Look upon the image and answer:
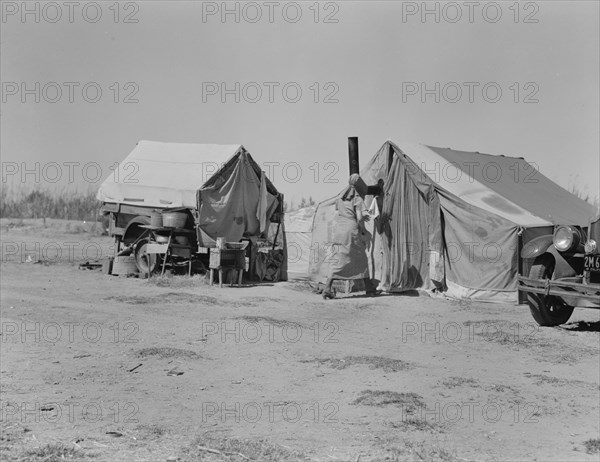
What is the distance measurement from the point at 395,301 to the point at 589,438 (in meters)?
8.48

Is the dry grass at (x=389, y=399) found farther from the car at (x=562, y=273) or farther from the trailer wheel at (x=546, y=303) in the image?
the trailer wheel at (x=546, y=303)

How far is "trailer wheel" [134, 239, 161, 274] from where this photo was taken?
58.5ft

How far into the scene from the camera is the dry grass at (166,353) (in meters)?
9.41

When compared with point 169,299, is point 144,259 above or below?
above

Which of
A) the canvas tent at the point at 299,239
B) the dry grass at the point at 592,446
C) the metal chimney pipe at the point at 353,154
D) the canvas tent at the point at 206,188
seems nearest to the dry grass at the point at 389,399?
the dry grass at the point at 592,446

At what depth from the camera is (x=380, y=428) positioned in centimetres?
695

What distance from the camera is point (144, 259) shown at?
60.0 ft

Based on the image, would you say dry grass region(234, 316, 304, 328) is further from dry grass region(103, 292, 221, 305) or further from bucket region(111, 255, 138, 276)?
bucket region(111, 255, 138, 276)

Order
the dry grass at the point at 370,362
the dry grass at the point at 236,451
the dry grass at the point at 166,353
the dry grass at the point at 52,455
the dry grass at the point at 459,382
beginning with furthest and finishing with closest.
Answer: the dry grass at the point at 166,353
the dry grass at the point at 370,362
the dry grass at the point at 459,382
the dry grass at the point at 236,451
the dry grass at the point at 52,455

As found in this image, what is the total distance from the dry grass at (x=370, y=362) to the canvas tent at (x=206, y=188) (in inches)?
325

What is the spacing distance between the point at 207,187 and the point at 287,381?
9.45 m

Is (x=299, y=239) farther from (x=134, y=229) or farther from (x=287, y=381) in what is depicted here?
(x=287, y=381)

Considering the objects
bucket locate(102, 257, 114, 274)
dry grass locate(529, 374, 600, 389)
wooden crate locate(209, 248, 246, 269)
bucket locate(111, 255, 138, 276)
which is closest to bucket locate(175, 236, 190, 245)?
wooden crate locate(209, 248, 246, 269)

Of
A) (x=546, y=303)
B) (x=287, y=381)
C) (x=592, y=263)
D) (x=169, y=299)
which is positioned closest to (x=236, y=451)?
(x=287, y=381)
